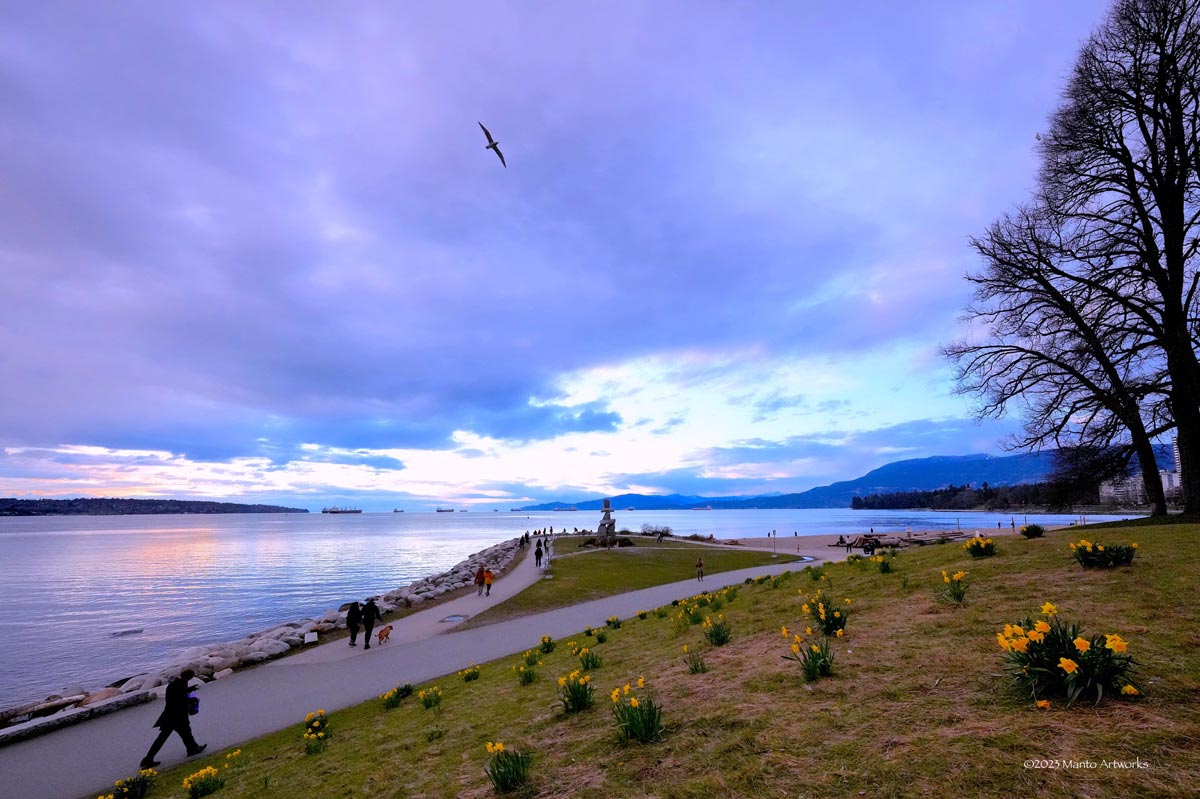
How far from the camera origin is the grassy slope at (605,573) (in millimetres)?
24545

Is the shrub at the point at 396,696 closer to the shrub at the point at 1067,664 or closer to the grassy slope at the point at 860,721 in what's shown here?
the grassy slope at the point at 860,721

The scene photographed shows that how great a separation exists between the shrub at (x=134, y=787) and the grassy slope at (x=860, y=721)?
15.9 inches

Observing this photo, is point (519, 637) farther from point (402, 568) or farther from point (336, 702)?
point (402, 568)

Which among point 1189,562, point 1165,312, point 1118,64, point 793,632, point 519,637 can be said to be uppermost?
point 1118,64

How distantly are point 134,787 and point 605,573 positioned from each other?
26.6 meters

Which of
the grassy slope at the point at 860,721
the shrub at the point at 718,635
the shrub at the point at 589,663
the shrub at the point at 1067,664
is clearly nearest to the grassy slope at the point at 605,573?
the shrub at the point at 589,663

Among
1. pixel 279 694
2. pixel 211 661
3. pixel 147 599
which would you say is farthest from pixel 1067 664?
pixel 147 599

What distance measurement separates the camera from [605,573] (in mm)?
33750

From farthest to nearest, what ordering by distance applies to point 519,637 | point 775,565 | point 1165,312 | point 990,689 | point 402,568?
point 402,568 → point 775,565 → point 519,637 → point 1165,312 → point 990,689

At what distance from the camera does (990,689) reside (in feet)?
17.2

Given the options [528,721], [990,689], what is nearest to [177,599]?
[528,721]

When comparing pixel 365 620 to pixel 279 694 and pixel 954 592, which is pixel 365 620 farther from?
pixel 954 592

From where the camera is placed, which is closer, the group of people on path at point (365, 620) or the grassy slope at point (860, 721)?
the grassy slope at point (860, 721)

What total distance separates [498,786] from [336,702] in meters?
10.2
